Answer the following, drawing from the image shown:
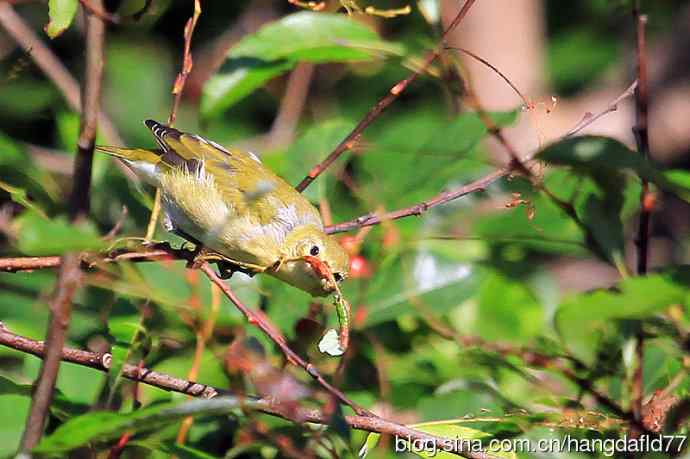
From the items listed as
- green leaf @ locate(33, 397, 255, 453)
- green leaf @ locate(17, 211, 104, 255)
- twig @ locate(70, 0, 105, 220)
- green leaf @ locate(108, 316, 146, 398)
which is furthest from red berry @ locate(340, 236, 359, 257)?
green leaf @ locate(17, 211, 104, 255)

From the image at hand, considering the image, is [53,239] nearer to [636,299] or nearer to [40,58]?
[636,299]

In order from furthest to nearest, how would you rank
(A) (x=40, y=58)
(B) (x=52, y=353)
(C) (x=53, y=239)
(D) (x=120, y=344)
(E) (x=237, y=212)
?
1. (A) (x=40, y=58)
2. (E) (x=237, y=212)
3. (D) (x=120, y=344)
4. (B) (x=52, y=353)
5. (C) (x=53, y=239)

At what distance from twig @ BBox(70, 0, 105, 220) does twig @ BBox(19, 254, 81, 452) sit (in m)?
0.31

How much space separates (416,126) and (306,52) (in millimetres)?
598

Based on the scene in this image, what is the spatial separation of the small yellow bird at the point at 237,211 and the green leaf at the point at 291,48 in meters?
0.17

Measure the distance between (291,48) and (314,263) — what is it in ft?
1.42

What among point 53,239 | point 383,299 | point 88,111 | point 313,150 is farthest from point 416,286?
point 53,239

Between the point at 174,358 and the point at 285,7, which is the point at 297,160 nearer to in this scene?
the point at 174,358

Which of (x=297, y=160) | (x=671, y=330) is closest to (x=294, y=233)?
(x=297, y=160)

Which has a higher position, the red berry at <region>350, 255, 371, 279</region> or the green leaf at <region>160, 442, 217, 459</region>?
the red berry at <region>350, 255, 371, 279</region>

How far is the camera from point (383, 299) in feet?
6.57

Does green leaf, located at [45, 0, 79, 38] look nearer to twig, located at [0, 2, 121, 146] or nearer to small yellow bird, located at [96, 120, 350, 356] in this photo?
small yellow bird, located at [96, 120, 350, 356]

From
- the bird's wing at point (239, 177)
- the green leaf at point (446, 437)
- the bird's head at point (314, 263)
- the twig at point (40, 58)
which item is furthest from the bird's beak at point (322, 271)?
the twig at point (40, 58)

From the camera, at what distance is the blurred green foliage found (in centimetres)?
133
